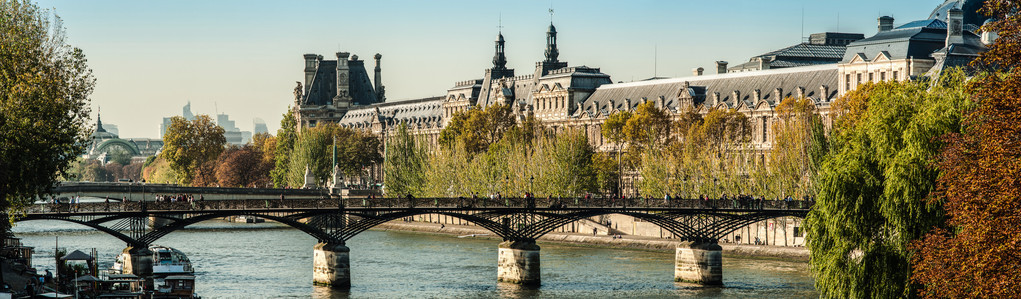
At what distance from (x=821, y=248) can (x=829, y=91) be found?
59.0 meters

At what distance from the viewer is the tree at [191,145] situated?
170m

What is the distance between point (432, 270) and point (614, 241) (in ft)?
71.6

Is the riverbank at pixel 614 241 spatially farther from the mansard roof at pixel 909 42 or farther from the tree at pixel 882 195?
the tree at pixel 882 195

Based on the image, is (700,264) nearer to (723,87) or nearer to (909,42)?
(909,42)

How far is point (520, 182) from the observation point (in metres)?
105

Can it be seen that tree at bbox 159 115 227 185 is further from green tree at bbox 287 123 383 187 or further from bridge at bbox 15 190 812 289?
bridge at bbox 15 190 812 289

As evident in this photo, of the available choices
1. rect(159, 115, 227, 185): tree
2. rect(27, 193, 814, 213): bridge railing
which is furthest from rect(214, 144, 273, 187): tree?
rect(27, 193, 814, 213): bridge railing

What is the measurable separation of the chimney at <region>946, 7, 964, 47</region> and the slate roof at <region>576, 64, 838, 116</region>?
36.5 ft

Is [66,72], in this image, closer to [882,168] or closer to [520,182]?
[882,168]

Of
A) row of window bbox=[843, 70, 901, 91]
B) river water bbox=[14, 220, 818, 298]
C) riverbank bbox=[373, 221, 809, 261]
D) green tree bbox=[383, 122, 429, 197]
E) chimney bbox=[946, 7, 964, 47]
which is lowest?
river water bbox=[14, 220, 818, 298]

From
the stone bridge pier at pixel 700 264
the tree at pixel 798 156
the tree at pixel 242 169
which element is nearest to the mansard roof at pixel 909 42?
the tree at pixel 798 156

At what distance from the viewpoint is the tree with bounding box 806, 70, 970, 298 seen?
44.7 m

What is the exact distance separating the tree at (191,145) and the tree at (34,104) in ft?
380

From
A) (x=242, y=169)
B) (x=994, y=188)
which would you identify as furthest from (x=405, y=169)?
(x=994, y=188)
